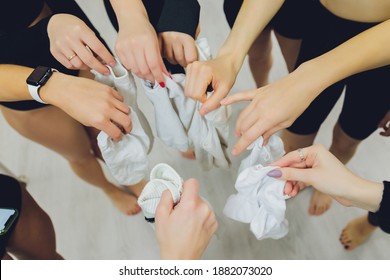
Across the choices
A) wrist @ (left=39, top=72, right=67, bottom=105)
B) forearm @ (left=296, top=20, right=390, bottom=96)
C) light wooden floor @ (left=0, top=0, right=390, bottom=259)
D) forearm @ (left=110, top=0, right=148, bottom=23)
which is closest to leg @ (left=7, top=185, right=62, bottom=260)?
wrist @ (left=39, top=72, right=67, bottom=105)

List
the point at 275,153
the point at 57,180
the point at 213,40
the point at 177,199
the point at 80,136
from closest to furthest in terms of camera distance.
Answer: the point at 177,199, the point at 275,153, the point at 80,136, the point at 57,180, the point at 213,40

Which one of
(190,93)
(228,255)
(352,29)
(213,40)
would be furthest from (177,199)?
(213,40)

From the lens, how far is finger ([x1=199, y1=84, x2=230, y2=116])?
0.72m

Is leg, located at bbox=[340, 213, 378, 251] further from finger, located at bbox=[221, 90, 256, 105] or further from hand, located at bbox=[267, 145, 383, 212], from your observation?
finger, located at bbox=[221, 90, 256, 105]

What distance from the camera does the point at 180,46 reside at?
2.51ft

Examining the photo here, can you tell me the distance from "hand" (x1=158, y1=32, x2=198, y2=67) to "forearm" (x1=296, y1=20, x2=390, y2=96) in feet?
0.81

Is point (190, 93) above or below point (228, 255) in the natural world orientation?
above

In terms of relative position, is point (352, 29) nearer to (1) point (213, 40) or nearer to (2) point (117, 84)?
(2) point (117, 84)

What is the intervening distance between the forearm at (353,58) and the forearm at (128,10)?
0.39 meters

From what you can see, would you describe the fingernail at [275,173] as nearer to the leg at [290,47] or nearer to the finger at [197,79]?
the finger at [197,79]

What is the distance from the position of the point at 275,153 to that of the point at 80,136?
0.57 m

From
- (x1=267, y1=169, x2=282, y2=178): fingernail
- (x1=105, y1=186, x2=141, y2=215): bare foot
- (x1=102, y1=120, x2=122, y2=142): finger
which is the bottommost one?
(x1=105, y1=186, x2=141, y2=215): bare foot

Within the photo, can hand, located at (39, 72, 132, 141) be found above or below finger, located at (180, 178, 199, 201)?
above

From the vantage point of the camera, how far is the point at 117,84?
771 mm
